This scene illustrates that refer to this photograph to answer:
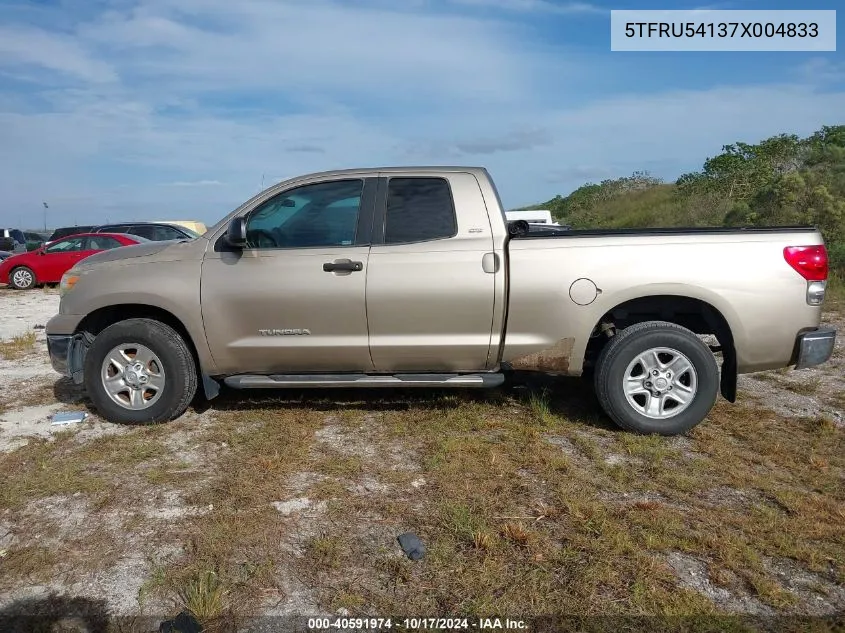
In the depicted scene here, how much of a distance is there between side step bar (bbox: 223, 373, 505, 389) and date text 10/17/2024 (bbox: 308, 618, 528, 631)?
2226 mm

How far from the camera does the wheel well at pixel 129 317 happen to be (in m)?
5.04

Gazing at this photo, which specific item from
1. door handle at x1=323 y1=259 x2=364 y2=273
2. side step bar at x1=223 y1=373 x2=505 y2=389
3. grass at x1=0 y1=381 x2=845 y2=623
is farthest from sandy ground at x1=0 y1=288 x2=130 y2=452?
door handle at x1=323 y1=259 x2=364 y2=273

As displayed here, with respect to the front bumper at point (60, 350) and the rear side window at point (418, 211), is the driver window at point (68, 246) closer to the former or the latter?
the front bumper at point (60, 350)

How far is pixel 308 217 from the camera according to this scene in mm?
4918

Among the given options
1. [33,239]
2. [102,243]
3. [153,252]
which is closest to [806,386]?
[153,252]

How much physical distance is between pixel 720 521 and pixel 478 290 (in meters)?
2.07

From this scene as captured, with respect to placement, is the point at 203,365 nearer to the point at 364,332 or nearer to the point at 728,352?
the point at 364,332

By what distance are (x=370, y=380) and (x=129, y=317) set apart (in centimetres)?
205

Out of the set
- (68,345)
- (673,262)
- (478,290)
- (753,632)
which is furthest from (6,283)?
(753,632)

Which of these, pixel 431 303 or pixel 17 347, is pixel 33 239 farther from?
pixel 431 303

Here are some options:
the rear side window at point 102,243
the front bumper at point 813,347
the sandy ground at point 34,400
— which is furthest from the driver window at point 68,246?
the front bumper at point 813,347

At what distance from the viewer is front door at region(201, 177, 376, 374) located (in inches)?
186

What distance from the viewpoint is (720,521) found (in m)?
3.43

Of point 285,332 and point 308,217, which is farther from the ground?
point 308,217
